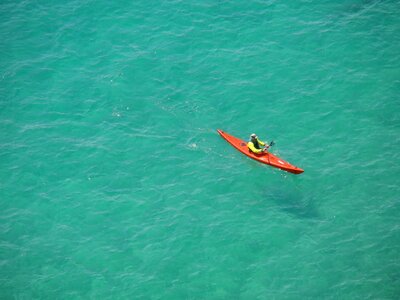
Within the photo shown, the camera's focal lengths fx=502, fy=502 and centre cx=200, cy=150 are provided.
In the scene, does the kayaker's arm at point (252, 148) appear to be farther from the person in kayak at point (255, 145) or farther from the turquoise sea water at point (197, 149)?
the turquoise sea water at point (197, 149)

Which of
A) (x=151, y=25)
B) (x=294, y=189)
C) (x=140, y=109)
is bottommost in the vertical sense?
(x=294, y=189)

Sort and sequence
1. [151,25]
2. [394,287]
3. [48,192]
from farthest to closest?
[151,25], [48,192], [394,287]

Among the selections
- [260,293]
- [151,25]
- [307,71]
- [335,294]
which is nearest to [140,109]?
[151,25]

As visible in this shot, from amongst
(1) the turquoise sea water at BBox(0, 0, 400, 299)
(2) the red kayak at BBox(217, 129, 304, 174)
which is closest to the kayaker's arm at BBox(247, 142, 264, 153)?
(2) the red kayak at BBox(217, 129, 304, 174)

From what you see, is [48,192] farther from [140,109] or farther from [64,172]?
[140,109]

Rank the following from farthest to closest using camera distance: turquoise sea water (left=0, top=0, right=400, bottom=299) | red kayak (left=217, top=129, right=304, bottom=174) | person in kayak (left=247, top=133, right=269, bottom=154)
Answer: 1. person in kayak (left=247, top=133, right=269, bottom=154)
2. red kayak (left=217, top=129, right=304, bottom=174)
3. turquoise sea water (left=0, top=0, right=400, bottom=299)

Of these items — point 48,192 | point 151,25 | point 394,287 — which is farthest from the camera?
point 151,25

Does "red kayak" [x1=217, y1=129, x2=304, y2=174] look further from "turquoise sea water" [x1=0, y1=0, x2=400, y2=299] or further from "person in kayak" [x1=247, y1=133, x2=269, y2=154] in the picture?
"turquoise sea water" [x1=0, y1=0, x2=400, y2=299]

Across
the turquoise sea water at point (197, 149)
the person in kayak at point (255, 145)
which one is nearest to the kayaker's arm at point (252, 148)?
the person in kayak at point (255, 145)
